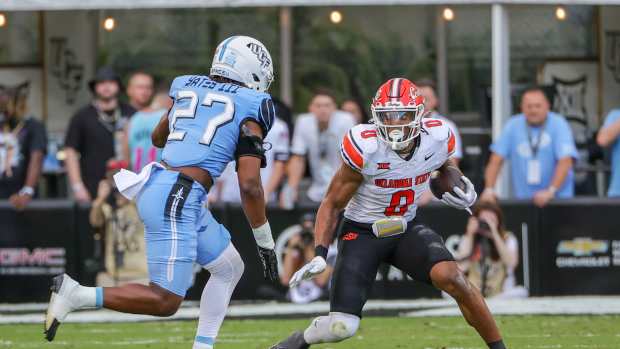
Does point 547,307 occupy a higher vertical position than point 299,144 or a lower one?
lower

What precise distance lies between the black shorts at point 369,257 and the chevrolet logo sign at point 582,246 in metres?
4.25

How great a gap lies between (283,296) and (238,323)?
1470 mm

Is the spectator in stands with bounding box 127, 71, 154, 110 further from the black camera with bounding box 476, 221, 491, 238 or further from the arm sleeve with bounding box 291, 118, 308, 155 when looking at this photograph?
the black camera with bounding box 476, 221, 491, 238

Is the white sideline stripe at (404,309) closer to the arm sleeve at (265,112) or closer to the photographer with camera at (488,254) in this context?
the photographer with camera at (488,254)

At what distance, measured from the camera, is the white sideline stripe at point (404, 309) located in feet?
34.8

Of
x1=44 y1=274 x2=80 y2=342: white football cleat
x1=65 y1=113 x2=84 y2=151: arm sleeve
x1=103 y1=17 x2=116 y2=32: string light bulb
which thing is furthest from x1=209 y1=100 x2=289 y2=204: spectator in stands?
x1=44 y1=274 x2=80 y2=342: white football cleat

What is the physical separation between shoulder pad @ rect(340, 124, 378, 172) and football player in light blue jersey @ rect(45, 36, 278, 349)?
44cm

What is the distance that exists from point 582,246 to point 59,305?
5865 millimetres

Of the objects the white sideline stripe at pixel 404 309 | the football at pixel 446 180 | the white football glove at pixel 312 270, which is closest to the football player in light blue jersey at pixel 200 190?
the white football glove at pixel 312 270

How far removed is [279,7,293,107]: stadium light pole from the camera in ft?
49.1

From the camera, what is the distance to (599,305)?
35.8ft

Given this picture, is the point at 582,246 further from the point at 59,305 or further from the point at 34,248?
the point at 59,305

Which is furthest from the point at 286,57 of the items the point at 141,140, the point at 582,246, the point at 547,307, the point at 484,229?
the point at 547,307

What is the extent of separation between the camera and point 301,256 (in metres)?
11.6
